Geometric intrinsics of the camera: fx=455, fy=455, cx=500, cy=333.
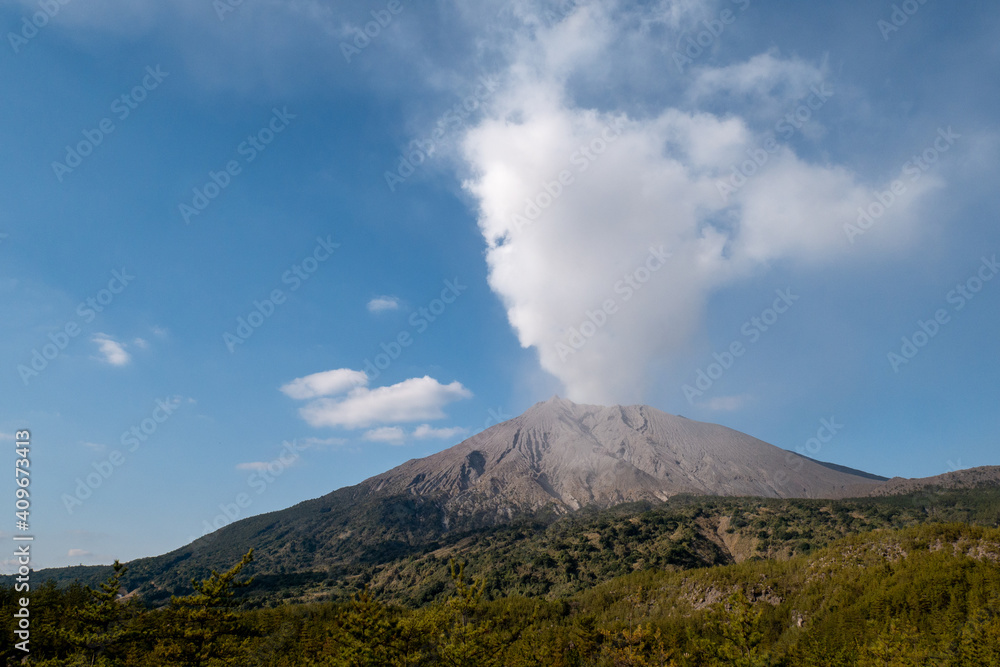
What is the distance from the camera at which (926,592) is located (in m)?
37.2

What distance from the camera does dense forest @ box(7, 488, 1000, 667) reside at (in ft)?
77.3

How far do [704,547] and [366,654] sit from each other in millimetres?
100532

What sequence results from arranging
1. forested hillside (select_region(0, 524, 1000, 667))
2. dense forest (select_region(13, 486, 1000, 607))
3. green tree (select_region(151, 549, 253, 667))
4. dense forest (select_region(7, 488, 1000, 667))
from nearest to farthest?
1. forested hillside (select_region(0, 524, 1000, 667))
2. dense forest (select_region(7, 488, 1000, 667))
3. green tree (select_region(151, 549, 253, 667))
4. dense forest (select_region(13, 486, 1000, 607))

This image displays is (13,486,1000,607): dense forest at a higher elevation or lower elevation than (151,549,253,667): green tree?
lower

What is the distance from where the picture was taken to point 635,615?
58.7 meters

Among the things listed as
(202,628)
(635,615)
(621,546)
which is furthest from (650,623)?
(621,546)

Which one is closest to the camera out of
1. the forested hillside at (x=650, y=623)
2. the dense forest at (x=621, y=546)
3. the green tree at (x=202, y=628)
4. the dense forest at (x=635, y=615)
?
the forested hillside at (x=650, y=623)

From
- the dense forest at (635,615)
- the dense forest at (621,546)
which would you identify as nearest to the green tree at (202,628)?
the dense forest at (635,615)

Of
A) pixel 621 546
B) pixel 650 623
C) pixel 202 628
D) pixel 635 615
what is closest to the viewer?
pixel 202 628

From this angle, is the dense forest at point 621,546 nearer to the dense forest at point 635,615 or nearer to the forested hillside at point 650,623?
the dense forest at point 635,615

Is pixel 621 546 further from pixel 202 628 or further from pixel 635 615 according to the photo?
pixel 202 628

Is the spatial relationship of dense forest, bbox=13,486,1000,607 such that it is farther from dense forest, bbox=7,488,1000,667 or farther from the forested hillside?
the forested hillside

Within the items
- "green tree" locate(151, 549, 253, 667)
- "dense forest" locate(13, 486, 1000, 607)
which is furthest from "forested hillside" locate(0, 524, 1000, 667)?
"dense forest" locate(13, 486, 1000, 607)

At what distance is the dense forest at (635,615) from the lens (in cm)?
2355
